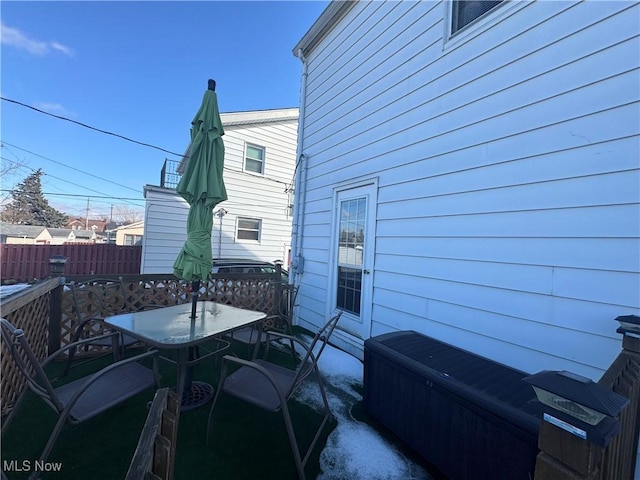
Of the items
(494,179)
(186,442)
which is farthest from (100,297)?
(494,179)

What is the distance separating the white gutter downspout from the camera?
5.33 m

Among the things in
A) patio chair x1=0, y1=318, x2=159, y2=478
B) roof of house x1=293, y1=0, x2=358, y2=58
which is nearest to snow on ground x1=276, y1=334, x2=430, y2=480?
patio chair x1=0, y1=318, x2=159, y2=478

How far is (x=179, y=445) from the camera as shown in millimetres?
2037

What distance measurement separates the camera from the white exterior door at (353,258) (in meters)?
3.79

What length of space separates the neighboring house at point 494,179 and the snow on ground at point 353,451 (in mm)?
1103

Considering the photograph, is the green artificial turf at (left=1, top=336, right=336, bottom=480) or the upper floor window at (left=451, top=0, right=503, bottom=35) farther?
the upper floor window at (left=451, top=0, right=503, bottom=35)

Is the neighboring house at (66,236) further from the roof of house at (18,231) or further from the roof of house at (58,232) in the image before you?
the roof of house at (18,231)

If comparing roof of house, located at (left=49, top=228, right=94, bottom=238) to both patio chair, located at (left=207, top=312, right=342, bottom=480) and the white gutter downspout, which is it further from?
patio chair, located at (left=207, top=312, right=342, bottom=480)

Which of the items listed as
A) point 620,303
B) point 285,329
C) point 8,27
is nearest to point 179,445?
point 285,329

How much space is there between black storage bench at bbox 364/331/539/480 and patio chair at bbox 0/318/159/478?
1.83m

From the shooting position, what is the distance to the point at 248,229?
387 inches

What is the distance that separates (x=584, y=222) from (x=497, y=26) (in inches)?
75.4

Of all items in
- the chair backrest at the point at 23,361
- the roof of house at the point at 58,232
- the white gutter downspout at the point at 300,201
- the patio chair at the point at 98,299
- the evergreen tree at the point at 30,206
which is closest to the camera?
the chair backrest at the point at 23,361

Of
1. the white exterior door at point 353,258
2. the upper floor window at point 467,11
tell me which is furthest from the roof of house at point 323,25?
the white exterior door at point 353,258
